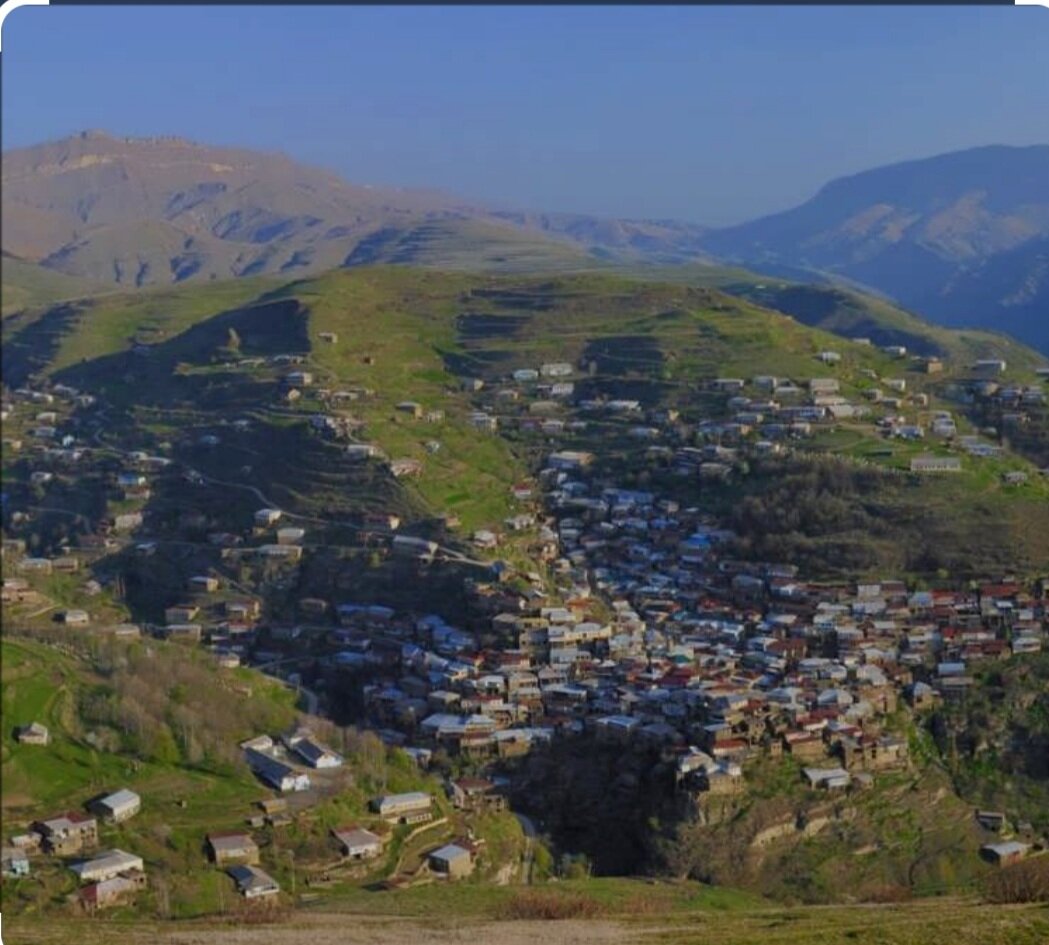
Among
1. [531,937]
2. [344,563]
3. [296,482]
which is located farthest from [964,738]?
[296,482]

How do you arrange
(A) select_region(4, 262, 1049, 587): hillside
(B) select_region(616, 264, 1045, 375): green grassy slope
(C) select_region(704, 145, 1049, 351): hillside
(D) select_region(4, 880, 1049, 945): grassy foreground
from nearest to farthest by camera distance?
(D) select_region(4, 880, 1049, 945): grassy foreground < (C) select_region(704, 145, 1049, 351): hillside < (A) select_region(4, 262, 1049, 587): hillside < (B) select_region(616, 264, 1045, 375): green grassy slope

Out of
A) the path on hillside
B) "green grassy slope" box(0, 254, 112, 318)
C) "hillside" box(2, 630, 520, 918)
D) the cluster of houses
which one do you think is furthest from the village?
"green grassy slope" box(0, 254, 112, 318)

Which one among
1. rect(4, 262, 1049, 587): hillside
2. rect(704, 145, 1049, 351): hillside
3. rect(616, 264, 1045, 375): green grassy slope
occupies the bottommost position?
rect(4, 262, 1049, 587): hillside

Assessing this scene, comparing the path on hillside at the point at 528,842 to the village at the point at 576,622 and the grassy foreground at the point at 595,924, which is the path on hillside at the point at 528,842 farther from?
the grassy foreground at the point at 595,924

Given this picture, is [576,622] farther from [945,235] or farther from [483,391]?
[945,235]

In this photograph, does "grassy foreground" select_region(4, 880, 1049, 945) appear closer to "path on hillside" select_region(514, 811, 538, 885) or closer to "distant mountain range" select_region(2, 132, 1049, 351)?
"path on hillside" select_region(514, 811, 538, 885)

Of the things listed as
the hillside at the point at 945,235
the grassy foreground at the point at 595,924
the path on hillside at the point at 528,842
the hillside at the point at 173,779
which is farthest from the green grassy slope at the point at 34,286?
the hillside at the point at 945,235
